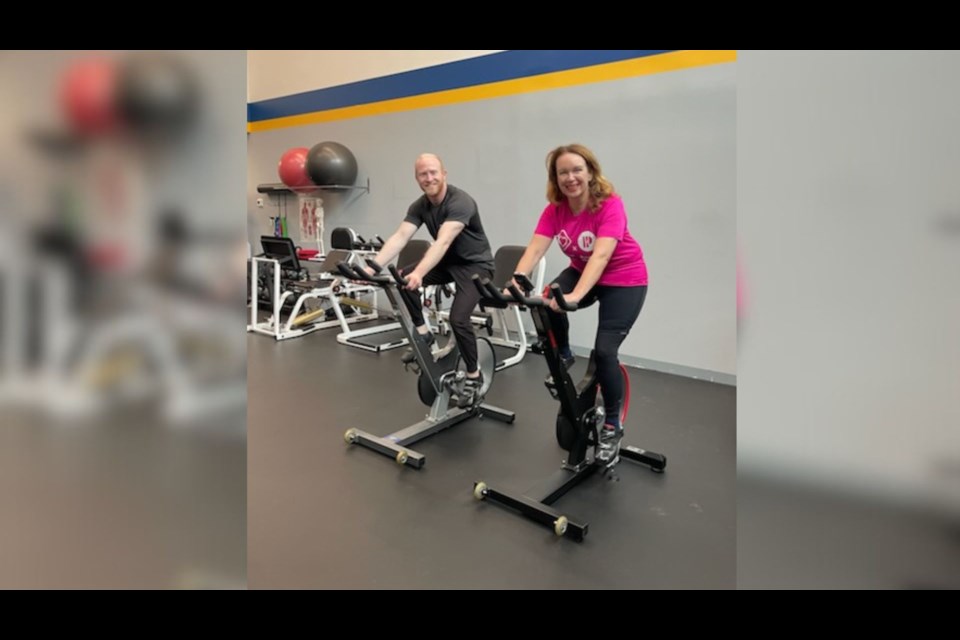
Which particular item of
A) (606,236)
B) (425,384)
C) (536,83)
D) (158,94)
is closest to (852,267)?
(158,94)

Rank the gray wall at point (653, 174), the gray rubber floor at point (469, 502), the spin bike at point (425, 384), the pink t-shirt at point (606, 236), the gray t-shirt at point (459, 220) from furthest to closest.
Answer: the gray wall at point (653, 174) < the gray t-shirt at point (459, 220) < the spin bike at point (425, 384) < the pink t-shirt at point (606, 236) < the gray rubber floor at point (469, 502)

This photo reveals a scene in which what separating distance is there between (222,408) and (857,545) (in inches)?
24.4

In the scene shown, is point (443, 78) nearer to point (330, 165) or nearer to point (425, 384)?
point (330, 165)

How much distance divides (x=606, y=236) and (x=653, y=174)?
2.33 metres

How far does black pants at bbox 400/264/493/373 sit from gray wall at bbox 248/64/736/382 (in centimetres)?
154

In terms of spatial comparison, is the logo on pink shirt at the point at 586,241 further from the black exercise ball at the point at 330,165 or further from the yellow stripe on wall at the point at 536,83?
the black exercise ball at the point at 330,165

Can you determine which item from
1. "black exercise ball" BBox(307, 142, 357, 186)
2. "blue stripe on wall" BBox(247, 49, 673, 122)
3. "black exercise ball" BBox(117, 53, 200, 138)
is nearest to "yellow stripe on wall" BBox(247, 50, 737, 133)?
"blue stripe on wall" BBox(247, 49, 673, 122)

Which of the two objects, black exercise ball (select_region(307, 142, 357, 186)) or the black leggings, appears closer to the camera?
the black leggings

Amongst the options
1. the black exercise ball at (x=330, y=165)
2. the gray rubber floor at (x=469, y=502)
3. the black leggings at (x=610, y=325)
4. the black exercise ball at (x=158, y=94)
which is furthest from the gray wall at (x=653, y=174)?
the black exercise ball at (x=158, y=94)

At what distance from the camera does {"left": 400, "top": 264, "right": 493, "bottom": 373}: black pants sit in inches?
119

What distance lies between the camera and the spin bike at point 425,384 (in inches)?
110

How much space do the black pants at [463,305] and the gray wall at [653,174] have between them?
1537 mm

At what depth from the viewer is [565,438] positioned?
8.32 ft

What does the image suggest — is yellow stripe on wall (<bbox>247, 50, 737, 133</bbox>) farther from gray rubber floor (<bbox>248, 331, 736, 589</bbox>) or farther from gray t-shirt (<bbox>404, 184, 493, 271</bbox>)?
gray rubber floor (<bbox>248, 331, 736, 589</bbox>)
